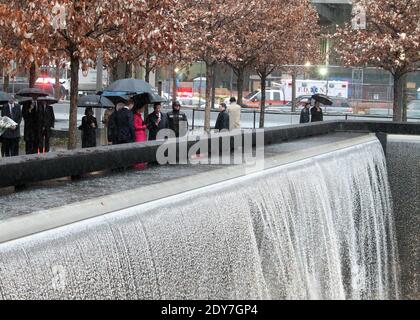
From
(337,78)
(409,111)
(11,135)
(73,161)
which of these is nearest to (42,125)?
(11,135)

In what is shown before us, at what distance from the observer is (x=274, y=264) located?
813 cm

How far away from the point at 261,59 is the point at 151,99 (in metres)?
15.3

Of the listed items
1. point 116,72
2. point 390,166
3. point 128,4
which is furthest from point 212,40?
point 390,166

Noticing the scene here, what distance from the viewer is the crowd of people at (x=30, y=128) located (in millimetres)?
18062

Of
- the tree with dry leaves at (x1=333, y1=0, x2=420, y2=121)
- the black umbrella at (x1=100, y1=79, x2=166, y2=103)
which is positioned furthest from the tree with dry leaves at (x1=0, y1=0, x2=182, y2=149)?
the tree with dry leaves at (x1=333, y1=0, x2=420, y2=121)

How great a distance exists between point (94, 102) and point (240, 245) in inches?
510

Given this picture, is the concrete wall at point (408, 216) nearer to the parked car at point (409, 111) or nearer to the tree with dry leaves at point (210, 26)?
the tree with dry leaves at point (210, 26)

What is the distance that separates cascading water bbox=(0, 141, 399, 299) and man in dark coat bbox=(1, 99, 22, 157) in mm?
7950

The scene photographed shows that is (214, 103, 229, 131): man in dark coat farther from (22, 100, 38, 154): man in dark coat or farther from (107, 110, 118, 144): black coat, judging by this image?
(107, 110, 118, 144): black coat

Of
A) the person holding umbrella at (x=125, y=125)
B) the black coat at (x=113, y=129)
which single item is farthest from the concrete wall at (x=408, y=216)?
the black coat at (x=113, y=129)

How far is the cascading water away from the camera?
4.89 m

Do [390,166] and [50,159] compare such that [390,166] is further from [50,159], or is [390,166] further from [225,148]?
[50,159]

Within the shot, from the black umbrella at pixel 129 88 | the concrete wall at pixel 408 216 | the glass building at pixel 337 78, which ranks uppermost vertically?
the glass building at pixel 337 78

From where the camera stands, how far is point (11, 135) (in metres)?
17.9
